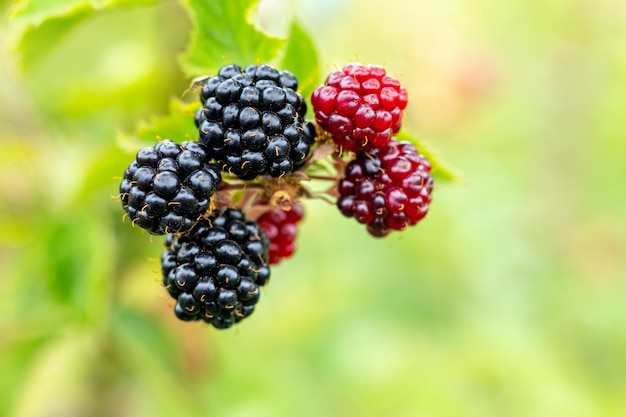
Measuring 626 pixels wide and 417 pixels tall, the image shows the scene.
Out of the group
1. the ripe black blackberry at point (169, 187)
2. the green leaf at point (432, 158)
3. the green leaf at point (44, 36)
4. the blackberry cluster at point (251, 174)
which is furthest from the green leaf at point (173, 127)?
the green leaf at point (432, 158)

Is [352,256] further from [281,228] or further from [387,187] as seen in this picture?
[387,187]

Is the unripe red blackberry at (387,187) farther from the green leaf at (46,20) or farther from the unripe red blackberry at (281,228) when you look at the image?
the green leaf at (46,20)

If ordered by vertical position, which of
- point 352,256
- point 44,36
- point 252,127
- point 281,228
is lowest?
point 352,256

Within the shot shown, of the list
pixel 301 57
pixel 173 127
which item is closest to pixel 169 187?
pixel 173 127

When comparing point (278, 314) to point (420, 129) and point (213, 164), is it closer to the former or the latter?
point (420, 129)

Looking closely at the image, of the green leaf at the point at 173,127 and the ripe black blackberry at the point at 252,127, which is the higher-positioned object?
the ripe black blackberry at the point at 252,127

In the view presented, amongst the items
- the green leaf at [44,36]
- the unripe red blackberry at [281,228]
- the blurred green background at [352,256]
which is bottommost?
the blurred green background at [352,256]

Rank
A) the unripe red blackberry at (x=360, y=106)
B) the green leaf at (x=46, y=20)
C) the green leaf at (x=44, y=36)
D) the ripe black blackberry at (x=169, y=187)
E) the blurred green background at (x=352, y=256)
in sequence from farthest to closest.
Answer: the blurred green background at (x=352, y=256) < the green leaf at (x=44, y=36) < the green leaf at (x=46, y=20) < the unripe red blackberry at (x=360, y=106) < the ripe black blackberry at (x=169, y=187)
